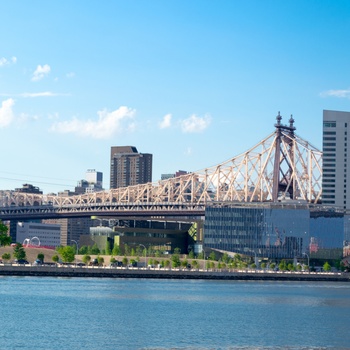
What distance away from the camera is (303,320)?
7494cm

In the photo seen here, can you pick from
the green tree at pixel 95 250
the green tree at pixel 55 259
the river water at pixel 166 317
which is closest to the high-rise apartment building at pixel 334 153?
the green tree at pixel 95 250

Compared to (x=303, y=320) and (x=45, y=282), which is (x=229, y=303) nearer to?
(x=303, y=320)

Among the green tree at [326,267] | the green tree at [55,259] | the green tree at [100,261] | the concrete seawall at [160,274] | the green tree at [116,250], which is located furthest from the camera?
the green tree at [116,250]

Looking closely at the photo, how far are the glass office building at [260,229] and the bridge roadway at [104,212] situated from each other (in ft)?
9.99

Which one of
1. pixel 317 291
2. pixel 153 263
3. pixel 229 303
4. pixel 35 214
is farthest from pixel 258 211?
pixel 229 303

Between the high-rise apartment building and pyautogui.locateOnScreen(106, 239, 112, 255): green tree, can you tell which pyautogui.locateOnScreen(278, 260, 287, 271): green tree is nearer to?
the high-rise apartment building

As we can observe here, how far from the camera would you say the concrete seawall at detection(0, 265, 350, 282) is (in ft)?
411

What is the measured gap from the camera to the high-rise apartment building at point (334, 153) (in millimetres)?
170625

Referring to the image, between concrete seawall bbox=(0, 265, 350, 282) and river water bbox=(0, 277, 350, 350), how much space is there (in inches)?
504

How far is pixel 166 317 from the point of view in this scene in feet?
240

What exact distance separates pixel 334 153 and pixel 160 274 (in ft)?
157

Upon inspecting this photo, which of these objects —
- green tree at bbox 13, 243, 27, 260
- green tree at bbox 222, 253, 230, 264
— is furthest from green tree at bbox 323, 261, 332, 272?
green tree at bbox 13, 243, 27, 260

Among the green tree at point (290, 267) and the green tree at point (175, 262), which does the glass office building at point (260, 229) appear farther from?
the green tree at point (175, 262)

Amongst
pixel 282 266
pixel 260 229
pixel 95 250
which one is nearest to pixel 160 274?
pixel 282 266
